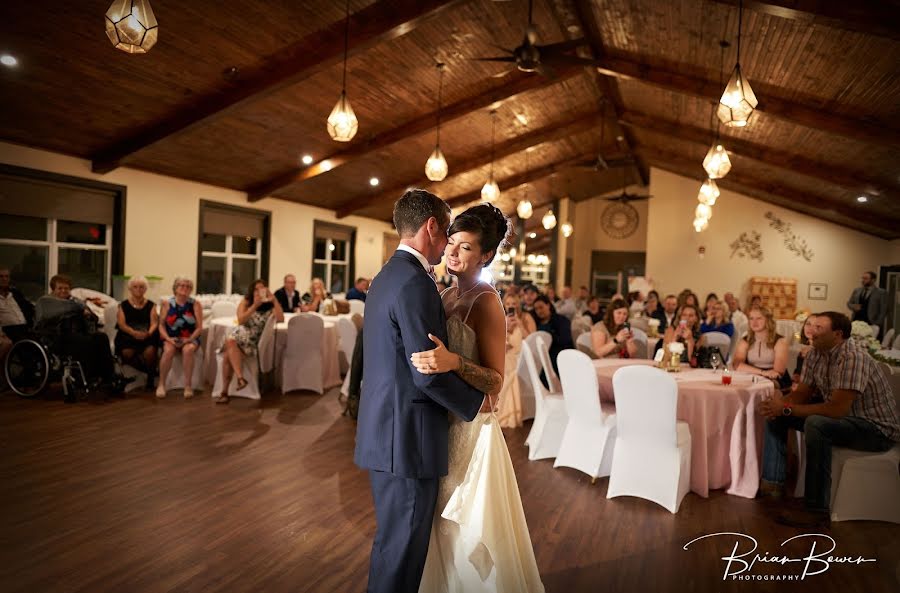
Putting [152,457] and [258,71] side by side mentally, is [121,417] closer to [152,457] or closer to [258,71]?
[152,457]

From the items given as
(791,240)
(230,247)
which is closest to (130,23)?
(230,247)

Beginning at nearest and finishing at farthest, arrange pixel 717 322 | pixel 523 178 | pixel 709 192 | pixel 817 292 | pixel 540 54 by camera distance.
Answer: pixel 540 54 < pixel 717 322 < pixel 709 192 < pixel 817 292 < pixel 523 178

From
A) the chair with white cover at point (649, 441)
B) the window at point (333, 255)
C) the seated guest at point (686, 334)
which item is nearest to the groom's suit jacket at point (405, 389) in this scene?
the chair with white cover at point (649, 441)

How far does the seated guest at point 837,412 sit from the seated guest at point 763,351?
1378 mm

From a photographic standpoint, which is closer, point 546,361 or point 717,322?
point 546,361

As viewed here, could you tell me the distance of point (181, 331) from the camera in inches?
257

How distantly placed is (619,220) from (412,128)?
10.6m

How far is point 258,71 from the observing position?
21.4ft

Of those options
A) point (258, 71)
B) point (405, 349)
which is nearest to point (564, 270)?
point (258, 71)

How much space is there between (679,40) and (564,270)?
10.8m

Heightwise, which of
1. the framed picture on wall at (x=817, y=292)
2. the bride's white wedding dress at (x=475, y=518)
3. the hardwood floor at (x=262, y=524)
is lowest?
the hardwood floor at (x=262, y=524)

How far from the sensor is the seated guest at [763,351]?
501 cm

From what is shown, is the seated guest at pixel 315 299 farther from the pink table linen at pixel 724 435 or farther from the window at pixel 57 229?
the pink table linen at pixel 724 435

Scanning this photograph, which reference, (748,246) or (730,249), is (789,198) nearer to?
(748,246)
